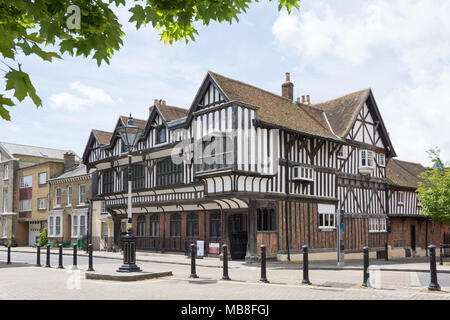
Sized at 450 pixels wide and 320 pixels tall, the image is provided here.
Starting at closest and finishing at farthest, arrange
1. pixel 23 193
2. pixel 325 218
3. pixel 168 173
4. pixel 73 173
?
1. pixel 325 218
2. pixel 168 173
3. pixel 73 173
4. pixel 23 193

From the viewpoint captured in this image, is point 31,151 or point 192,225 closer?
point 192,225

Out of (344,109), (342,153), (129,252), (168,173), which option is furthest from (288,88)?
(129,252)

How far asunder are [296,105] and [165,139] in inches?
311

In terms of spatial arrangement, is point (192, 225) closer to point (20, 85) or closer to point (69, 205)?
point (69, 205)

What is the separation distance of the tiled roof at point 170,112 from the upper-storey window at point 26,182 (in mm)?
21059

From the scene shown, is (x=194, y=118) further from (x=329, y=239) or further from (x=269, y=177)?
(x=329, y=239)

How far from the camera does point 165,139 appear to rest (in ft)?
84.1

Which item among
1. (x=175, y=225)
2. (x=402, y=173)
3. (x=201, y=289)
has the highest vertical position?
(x=402, y=173)

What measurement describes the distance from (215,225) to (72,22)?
19.9 m

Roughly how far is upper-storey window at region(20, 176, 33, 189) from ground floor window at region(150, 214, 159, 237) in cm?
1918

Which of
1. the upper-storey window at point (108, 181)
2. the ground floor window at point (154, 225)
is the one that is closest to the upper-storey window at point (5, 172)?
the upper-storey window at point (108, 181)

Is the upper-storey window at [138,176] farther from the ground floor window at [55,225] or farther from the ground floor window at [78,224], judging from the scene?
Result: the ground floor window at [55,225]

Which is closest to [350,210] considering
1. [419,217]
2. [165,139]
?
[419,217]

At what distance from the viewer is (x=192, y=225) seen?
24938 mm
